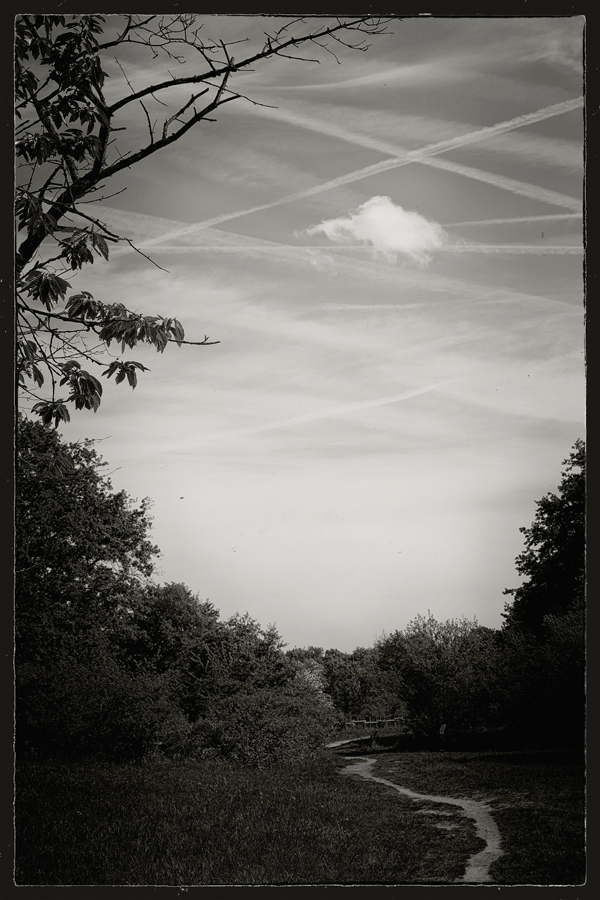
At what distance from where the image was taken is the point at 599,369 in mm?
4727

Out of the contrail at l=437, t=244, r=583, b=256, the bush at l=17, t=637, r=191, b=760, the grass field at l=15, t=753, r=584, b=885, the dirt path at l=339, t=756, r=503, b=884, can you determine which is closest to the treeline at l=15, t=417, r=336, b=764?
the bush at l=17, t=637, r=191, b=760

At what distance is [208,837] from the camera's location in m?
4.89

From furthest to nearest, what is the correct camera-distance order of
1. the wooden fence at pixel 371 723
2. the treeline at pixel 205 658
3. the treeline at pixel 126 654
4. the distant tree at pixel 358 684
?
1. the wooden fence at pixel 371 723
2. the distant tree at pixel 358 684
3. the treeline at pixel 126 654
4. the treeline at pixel 205 658

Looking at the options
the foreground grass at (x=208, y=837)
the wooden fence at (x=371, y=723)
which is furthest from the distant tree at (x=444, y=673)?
the foreground grass at (x=208, y=837)

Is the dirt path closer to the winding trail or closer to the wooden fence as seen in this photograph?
the winding trail

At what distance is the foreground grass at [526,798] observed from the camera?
4.52 metres

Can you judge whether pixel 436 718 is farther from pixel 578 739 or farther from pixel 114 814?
pixel 114 814

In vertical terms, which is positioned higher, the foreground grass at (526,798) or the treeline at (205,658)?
the treeline at (205,658)

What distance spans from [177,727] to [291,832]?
6.63 ft

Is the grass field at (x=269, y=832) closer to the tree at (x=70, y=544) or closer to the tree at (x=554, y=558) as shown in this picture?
the tree at (x=554, y=558)

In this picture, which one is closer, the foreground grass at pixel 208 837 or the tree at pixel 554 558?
the foreground grass at pixel 208 837

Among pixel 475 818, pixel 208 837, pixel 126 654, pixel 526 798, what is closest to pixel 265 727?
pixel 126 654

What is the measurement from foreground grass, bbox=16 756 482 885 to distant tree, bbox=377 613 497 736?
1.32m

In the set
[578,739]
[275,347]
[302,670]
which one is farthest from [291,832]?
[275,347]
